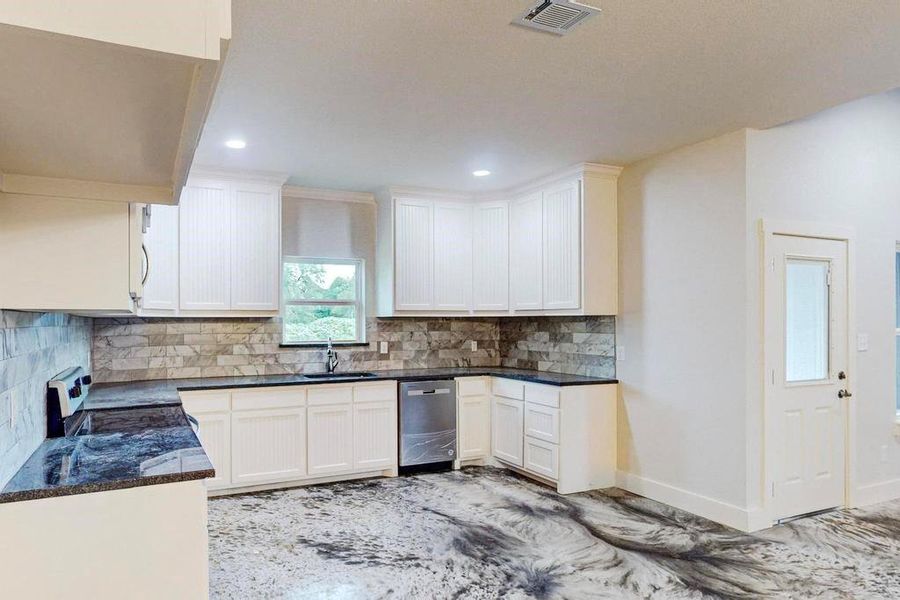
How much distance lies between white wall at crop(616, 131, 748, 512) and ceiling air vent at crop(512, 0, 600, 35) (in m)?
1.88

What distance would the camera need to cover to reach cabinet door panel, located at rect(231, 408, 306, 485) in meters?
4.31

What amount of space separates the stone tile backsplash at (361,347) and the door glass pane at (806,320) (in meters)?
1.24

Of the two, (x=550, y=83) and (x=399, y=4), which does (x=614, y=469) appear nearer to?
(x=550, y=83)

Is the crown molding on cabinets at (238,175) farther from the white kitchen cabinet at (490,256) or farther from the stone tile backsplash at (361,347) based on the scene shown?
the white kitchen cabinet at (490,256)

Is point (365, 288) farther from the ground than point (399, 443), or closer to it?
farther from the ground

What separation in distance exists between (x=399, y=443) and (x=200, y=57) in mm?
4289

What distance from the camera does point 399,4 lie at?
218cm

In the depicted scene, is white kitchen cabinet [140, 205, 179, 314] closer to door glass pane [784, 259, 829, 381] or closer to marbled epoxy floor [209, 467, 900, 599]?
marbled epoxy floor [209, 467, 900, 599]

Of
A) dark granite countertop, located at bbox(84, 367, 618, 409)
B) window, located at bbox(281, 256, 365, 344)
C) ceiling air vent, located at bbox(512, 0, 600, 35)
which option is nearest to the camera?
ceiling air vent, located at bbox(512, 0, 600, 35)

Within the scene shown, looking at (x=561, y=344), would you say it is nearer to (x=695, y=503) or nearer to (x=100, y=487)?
(x=695, y=503)

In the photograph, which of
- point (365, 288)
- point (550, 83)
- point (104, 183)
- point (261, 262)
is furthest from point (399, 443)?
point (104, 183)

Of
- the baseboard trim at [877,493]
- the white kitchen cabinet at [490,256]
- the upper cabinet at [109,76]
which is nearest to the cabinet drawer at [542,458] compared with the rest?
the white kitchen cabinet at [490,256]

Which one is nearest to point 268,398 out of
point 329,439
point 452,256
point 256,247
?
point 329,439

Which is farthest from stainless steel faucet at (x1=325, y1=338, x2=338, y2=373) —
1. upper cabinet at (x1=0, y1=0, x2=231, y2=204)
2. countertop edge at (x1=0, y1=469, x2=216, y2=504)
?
upper cabinet at (x1=0, y1=0, x2=231, y2=204)
